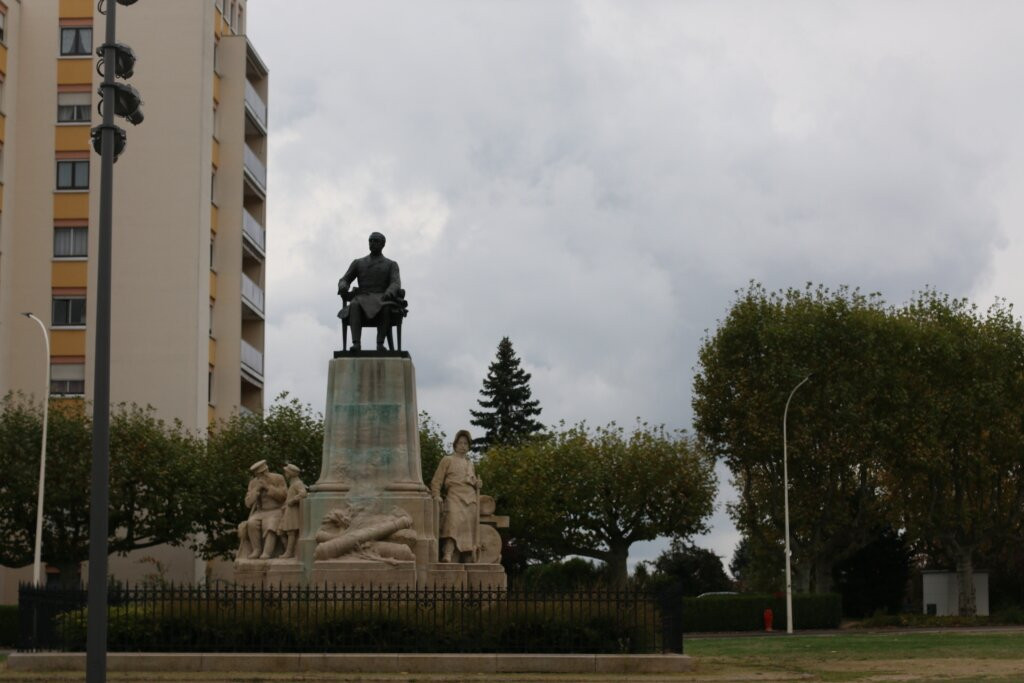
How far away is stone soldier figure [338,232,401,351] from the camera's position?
95.3 ft

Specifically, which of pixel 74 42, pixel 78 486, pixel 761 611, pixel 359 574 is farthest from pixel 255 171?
pixel 359 574

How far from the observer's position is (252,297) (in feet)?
213

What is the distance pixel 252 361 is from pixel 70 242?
31.1ft

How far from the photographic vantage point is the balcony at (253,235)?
6344cm

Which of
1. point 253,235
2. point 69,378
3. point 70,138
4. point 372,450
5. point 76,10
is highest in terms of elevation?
point 76,10

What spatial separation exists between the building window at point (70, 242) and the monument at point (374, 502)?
31.6m

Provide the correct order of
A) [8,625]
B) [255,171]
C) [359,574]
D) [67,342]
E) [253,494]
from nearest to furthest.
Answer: [359,574]
[253,494]
[8,625]
[67,342]
[255,171]

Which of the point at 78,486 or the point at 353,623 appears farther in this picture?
the point at 78,486

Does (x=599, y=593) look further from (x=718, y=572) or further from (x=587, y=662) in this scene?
(x=718, y=572)

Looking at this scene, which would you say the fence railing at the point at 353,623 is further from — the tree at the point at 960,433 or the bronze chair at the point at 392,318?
the tree at the point at 960,433

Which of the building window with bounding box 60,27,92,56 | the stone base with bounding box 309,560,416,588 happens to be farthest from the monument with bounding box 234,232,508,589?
the building window with bounding box 60,27,92,56

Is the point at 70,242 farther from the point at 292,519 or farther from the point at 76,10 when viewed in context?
the point at 292,519

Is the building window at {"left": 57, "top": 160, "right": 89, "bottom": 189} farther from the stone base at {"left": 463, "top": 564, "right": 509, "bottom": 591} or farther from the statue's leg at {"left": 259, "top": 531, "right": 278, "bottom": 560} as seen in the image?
the stone base at {"left": 463, "top": 564, "right": 509, "bottom": 591}

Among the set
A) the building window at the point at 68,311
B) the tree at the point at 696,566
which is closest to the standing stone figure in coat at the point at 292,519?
the building window at the point at 68,311
